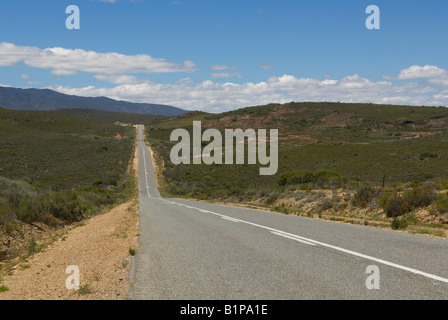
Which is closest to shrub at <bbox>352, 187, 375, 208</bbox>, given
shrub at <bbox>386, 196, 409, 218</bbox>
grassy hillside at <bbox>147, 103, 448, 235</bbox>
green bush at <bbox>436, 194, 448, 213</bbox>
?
grassy hillside at <bbox>147, 103, 448, 235</bbox>

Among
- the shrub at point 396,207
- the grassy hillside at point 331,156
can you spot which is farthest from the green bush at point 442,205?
the grassy hillside at point 331,156

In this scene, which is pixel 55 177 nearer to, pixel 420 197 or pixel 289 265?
pixel 420 197

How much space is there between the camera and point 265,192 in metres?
32.2

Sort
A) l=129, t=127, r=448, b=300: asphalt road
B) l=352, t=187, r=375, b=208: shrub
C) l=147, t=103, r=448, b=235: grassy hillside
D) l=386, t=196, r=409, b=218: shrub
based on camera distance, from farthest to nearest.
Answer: l=147, t=103, r=448, b=235: grassy hillside, l=352, t=187, r=375, b=208: shrub, l=386, t=196, r=409, b=218: shrub, l=129, t=127, r=448, b=300: asphalt road

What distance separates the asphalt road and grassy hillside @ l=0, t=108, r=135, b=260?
719cm

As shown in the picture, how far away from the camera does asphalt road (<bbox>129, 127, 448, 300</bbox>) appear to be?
18.4ft

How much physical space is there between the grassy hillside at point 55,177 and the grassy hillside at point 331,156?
9046 mm

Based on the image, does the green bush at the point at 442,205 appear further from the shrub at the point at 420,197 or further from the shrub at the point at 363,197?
the shrub at the point at 363,197

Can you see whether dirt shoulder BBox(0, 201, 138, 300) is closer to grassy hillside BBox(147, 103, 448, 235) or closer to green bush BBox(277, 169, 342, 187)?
grassy hillside BBox(147, 103, 448, 235)

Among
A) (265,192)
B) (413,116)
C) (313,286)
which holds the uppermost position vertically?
(413,116)

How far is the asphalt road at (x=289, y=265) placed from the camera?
18.4 ft
